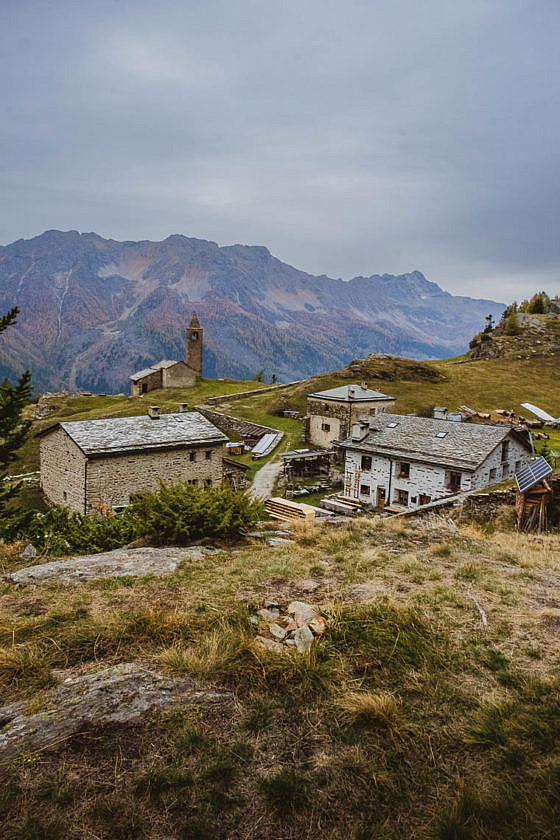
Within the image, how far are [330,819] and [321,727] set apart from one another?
1.22 meters

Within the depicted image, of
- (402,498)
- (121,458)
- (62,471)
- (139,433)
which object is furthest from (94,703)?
(402,498)

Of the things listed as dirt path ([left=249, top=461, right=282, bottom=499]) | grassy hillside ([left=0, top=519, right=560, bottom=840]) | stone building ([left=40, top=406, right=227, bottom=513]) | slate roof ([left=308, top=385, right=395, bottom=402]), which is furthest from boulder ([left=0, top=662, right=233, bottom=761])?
slate roof ([left=308, top=385, right=395, bottom=402])

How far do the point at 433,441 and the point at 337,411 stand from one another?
18.8 meters

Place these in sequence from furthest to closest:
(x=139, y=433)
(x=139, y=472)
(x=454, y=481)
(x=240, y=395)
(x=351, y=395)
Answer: (x=240, y=395)
(x=351, y=395)
(x=139, y=433)
(x=454, y=481)
(x=139, y=472)

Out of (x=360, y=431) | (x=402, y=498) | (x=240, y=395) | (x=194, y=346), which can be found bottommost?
(x=402, y=498)

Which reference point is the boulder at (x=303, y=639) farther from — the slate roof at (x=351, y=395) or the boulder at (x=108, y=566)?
the slate roof at (x=351, y=395)

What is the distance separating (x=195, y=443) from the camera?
3178cm

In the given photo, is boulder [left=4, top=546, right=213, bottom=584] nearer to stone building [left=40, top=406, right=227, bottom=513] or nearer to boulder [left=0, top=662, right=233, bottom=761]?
boulder [left=0, top=662, right=233, bottom=761]

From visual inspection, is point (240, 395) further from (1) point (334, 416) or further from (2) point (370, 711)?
(2) point (370, 711)

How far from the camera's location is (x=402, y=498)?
109 ft

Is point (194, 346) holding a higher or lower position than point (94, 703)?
higher

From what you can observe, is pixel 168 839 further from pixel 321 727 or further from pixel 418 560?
pixel 418 560

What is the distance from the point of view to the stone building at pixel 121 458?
2809cm

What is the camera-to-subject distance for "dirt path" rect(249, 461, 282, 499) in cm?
3644
